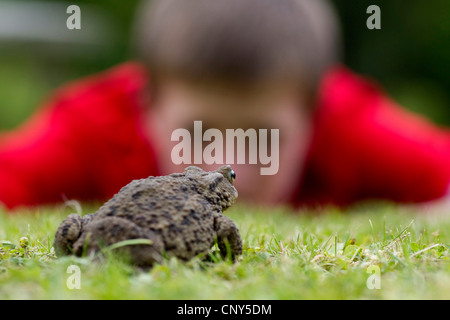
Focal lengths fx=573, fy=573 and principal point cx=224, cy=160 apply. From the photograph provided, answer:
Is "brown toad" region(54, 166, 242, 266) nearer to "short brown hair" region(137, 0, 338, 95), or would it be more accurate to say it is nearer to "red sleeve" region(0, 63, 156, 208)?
"short brown hair" region(137, 0, 338, 95)

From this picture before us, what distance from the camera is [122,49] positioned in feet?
80.0

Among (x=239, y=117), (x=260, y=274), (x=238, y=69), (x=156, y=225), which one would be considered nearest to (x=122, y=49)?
(x=238, y=69)

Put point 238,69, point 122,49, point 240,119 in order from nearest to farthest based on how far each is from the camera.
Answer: point 240,119 < point 238,69 < point 122,49

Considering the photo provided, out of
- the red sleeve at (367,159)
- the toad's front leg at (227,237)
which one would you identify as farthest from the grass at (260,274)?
the red sleeve at (367,159)

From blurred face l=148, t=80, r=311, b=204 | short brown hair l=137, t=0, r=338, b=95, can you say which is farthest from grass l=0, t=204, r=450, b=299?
short brown hair l=137, t=0, r=338, b=95

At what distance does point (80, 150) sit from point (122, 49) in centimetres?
1500

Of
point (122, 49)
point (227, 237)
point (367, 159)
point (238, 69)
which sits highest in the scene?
point (122, 49)

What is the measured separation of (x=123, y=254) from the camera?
2793 millimetres

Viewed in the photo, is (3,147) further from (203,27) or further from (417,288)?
(417,288)

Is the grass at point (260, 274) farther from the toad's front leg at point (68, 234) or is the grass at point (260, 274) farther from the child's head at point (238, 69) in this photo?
the child's head at point (238, 69)

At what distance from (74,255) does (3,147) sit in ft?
26.2

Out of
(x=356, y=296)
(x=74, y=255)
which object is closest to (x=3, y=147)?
(x=74, y=255)

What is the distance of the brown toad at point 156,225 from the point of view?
282 cm

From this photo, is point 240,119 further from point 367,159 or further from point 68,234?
point 68,234
